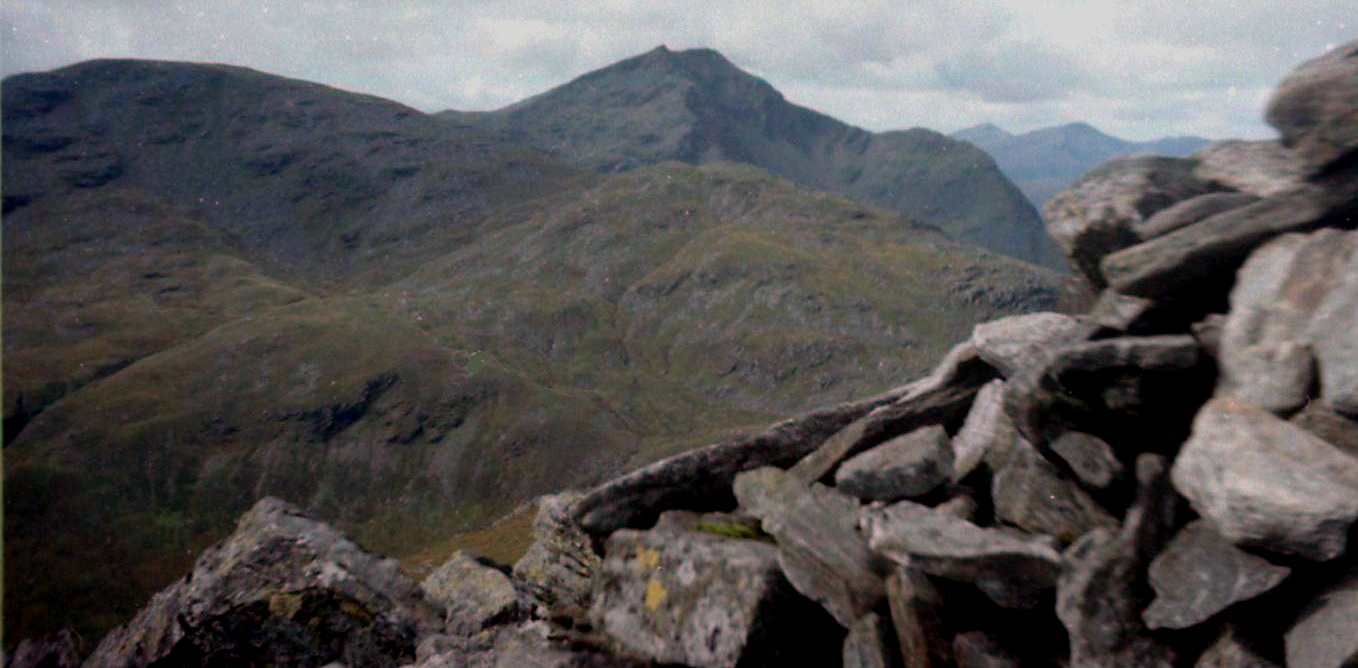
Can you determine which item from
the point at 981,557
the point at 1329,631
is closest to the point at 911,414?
the point at 981,557

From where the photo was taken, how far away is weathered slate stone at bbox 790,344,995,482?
448 inches

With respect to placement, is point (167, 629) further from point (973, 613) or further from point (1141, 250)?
point (1141, 250)

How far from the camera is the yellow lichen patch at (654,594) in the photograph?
10422mm

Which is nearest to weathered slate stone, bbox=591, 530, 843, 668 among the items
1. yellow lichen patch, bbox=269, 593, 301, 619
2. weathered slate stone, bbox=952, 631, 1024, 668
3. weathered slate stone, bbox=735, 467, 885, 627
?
weathered slate stone, bbox=735, 467, 885, 627

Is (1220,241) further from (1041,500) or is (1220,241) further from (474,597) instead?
(474,597)

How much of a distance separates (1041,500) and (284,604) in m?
13.2

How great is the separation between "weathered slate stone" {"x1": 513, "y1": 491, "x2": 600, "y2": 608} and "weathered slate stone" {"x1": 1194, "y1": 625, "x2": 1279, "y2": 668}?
1072 centimetres

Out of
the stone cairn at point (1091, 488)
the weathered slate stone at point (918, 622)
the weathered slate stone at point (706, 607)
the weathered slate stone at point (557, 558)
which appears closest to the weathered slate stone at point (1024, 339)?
the stone cairn at point (1091, 488)

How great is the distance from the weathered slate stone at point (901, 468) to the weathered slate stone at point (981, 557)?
1.20 m


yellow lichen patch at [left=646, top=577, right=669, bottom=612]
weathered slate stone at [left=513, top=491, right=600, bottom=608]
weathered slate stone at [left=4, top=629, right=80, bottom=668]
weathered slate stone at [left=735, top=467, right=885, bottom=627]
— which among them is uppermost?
→ weathered slate stone at [left=735, top=467, right=885, bottom=627]

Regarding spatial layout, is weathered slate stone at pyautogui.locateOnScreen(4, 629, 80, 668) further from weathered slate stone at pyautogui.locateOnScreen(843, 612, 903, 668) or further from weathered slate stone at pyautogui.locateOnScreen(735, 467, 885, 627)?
weathered slate stone at pyautogui.locateOnScreen(843, 612, 903, 668)

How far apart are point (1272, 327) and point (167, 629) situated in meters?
18.0

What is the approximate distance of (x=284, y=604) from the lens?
14.5m

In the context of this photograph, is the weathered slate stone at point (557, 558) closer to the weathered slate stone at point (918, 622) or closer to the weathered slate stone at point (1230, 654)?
the weathered slate stone at point (918, 622)
